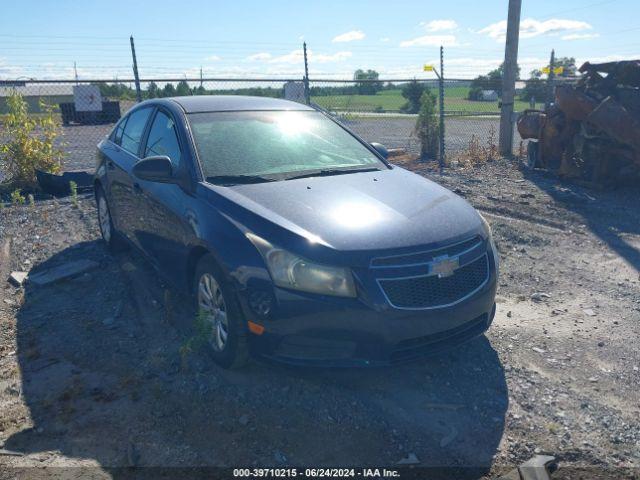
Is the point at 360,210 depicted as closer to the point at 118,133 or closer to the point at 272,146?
the point at 272,146

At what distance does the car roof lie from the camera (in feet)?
15.0

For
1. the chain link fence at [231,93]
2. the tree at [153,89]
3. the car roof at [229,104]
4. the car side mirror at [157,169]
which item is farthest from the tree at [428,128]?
the car side mirror at [157,169]

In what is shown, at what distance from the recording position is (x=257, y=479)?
2732mm

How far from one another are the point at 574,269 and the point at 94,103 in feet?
30.7

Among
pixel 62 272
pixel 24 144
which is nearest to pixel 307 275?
pixel 62 272

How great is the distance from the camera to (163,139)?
454cm

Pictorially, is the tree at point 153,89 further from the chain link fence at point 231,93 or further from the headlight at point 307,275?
the headlight at point 307,275

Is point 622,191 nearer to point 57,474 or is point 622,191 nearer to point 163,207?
point 163,207

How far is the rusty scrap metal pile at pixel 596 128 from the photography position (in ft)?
27.3

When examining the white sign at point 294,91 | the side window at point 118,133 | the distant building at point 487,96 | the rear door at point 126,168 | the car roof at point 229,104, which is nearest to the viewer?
the car roof at point 229,104

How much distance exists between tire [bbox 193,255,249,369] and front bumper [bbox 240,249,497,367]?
130 mm

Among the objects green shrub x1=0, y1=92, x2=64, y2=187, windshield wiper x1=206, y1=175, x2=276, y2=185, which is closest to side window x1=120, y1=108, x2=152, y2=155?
windshield wiper x1=206, y1=175, x2=276, y2=185

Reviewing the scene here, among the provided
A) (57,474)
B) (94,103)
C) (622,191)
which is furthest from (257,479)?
(94,103)

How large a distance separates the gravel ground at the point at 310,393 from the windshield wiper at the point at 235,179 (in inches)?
46.8
